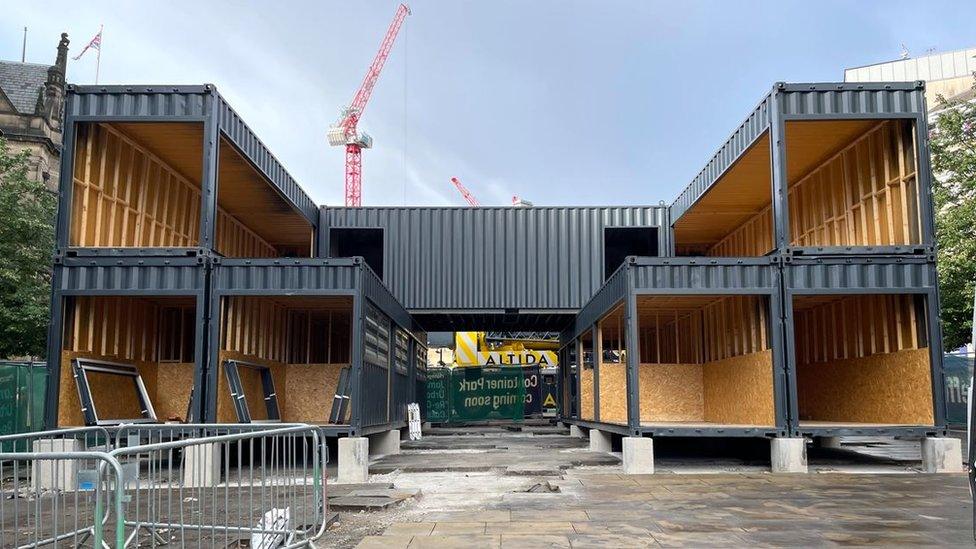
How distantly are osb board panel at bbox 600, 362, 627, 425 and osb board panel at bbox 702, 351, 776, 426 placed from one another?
2.17 meters

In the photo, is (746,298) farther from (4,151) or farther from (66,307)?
(4,151)

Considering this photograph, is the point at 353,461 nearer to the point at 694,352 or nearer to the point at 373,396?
the point at 373,396

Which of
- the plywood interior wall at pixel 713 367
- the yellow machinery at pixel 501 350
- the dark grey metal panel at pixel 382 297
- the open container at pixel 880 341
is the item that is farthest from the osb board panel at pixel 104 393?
the yellow machinery at pixel 501 350

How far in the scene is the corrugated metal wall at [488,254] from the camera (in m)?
28.6

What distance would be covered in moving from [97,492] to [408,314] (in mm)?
22528

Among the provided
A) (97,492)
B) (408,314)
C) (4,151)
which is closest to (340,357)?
(408,314)

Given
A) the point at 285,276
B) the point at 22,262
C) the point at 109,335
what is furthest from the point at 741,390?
the point at 22,262

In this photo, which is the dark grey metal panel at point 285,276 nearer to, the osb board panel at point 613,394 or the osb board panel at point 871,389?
the osb board panel at point 613,394

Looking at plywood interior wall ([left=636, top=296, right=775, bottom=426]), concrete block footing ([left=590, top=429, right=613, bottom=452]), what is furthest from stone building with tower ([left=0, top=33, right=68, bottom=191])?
plywood interior wall ([left=636, top=296, right=775, bottom=426])

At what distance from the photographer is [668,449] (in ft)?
72.4

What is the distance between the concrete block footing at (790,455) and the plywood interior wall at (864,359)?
2.46 m

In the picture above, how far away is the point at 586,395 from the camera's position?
1027 inches

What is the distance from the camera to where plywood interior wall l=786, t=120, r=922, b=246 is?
17.5 metres

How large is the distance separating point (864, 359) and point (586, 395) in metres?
9.13
